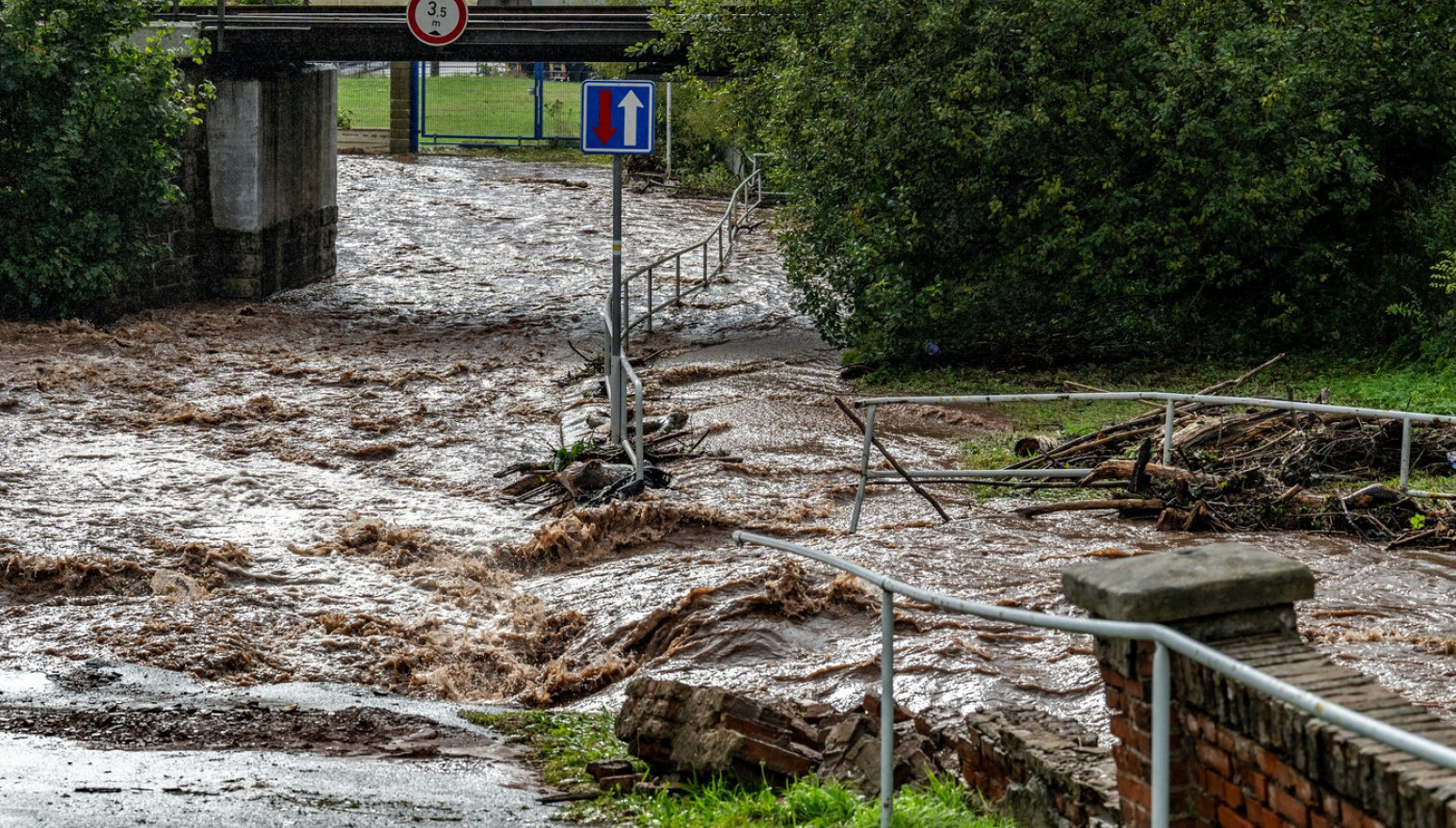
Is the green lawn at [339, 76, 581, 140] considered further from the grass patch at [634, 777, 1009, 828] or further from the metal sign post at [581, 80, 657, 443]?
the grass patch at [634, 777, 1009, 828]

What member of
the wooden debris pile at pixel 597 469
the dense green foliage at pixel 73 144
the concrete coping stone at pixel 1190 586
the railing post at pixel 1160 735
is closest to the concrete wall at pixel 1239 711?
the concrete coping stone at pixel 1190 586

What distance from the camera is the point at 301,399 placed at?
18.9m

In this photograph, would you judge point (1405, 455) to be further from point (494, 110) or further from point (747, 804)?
point (494, 110)

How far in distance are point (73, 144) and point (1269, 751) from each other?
2188 cm

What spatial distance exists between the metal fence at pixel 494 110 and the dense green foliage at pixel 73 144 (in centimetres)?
2053

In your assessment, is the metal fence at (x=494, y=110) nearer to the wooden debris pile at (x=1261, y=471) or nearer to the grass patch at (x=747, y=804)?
the wooden debris pile at (x=1261, y=471)

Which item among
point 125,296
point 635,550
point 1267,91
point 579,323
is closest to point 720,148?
point 579,323

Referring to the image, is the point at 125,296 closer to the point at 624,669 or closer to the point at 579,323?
the point at 579,323

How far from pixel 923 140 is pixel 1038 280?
7.25 feet

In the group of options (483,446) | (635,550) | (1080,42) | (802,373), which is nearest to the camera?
(635,550)

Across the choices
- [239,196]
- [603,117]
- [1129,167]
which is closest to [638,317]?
[239,196]

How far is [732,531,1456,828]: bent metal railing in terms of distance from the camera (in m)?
2.85

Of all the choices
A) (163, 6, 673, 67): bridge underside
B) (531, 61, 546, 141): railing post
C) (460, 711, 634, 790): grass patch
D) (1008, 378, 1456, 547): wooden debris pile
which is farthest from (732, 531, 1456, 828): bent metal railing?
(531, 61, 546, 141): railing post

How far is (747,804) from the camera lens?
5.78m
